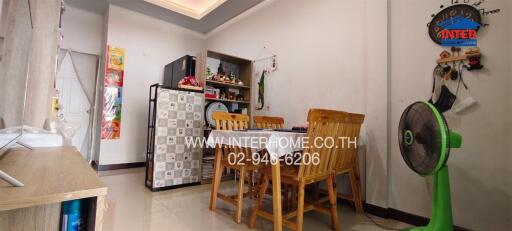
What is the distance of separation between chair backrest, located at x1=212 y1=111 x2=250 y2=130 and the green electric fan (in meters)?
1.50

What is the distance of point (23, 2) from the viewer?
1.23 meters

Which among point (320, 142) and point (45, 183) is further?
point (320, 142)

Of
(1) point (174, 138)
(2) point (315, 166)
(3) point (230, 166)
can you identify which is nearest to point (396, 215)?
(2) point (315, 166)

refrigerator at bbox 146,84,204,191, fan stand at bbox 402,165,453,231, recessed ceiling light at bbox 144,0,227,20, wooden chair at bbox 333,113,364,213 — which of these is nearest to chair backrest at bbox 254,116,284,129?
refrigerator at bbox 146,84,204,191

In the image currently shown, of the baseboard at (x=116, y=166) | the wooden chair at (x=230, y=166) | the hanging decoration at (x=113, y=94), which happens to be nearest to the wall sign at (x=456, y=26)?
the wooden chair at (x=230, y=166)

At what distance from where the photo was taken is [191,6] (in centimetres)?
422

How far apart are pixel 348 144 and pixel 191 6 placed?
3.73m

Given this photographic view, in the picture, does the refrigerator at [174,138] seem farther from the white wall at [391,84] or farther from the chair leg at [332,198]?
the chair leg at [332,198]

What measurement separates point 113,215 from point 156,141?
2.98ft

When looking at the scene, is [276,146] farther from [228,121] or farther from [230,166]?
[228,121]

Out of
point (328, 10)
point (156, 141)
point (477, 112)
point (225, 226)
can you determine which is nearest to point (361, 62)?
point (328, 10)

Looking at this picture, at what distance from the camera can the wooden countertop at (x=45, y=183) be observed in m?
0.43

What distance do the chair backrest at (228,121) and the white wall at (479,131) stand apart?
154cm

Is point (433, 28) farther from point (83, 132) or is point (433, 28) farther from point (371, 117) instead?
point (83, 132)
